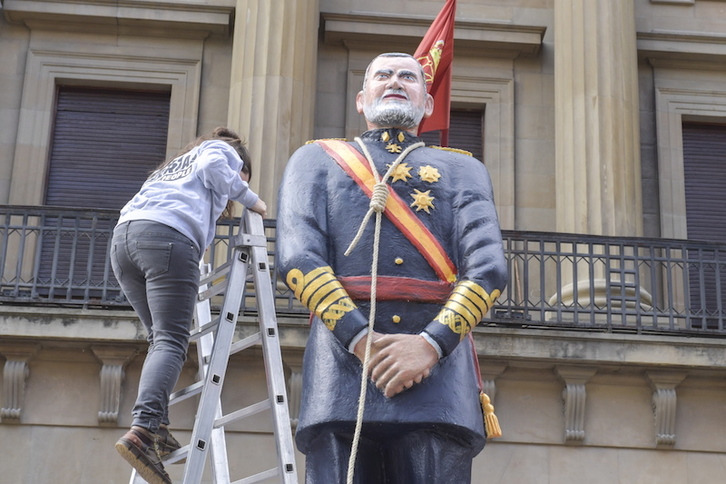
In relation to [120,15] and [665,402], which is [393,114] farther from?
[120,15]

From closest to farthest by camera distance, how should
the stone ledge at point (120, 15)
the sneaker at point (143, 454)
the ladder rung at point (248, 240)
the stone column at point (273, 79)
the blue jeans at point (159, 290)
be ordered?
the sneaker at point (143, 454), the blue jeans at point (159, 290), the ladder rung at point (248, 240), the stone column at point (273, 79), the stone ledge at point (120, 15)

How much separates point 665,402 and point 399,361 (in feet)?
27.4

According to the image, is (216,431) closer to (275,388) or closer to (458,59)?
(275,388)

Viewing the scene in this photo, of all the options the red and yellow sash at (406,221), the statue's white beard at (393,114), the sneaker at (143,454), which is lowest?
the sneaker at (143,454)

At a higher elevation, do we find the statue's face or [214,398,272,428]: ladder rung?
the statue's face

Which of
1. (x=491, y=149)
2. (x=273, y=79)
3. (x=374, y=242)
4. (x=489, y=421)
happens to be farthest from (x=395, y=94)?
(x=491, y=149)

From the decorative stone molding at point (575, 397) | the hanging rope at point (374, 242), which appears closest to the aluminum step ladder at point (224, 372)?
the hanging rope at point (374, 242)

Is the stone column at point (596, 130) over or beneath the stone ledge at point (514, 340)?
over

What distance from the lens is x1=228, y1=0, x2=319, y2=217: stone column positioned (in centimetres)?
1387

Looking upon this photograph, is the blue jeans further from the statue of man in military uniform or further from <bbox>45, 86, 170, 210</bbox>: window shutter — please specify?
<bbox>45, 86, 170, 210</bbox>: window shutter

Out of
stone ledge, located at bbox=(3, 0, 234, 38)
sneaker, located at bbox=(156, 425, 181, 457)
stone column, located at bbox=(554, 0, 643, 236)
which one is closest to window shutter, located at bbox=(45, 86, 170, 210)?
stone ledge, located at bbox=(3, 0, 234, 38)

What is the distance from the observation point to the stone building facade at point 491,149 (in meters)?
12.6

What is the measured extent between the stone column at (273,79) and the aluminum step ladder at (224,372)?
7654mm

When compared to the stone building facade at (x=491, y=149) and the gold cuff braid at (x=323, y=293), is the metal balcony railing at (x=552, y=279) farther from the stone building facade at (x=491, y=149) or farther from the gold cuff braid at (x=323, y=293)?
the gold cuff braid at (x=323, y=293)
